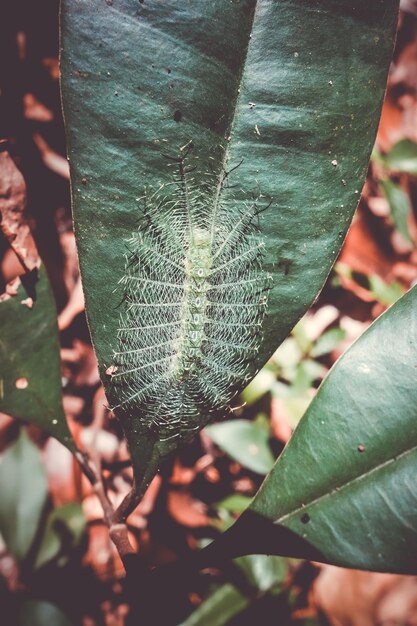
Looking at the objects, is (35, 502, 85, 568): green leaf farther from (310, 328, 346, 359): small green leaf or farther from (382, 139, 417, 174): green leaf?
(382, 139, 417, 174): green leaf

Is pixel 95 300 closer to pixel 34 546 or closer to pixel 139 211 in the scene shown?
pixel 139 211

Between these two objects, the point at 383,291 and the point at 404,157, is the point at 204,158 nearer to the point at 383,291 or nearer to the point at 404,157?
the point at 383,291

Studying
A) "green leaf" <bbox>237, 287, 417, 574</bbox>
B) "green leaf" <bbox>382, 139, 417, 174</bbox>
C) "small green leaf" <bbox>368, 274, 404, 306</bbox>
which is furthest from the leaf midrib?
"green leaf" <bbox>382, 139, 417, 174</bbox>

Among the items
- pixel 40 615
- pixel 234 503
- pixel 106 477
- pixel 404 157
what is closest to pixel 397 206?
pixel 404 157

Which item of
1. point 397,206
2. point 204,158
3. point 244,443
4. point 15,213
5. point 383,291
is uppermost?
point 204,158

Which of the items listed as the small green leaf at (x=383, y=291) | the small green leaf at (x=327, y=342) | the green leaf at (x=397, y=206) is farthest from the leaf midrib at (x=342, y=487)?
the green leaf at (x=397, y=206)

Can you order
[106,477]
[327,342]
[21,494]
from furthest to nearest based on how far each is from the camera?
1. [327,342]
2. [106,477]
3. [21,494]

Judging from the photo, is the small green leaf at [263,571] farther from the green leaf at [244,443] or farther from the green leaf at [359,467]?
the green leaf at [359,467]
